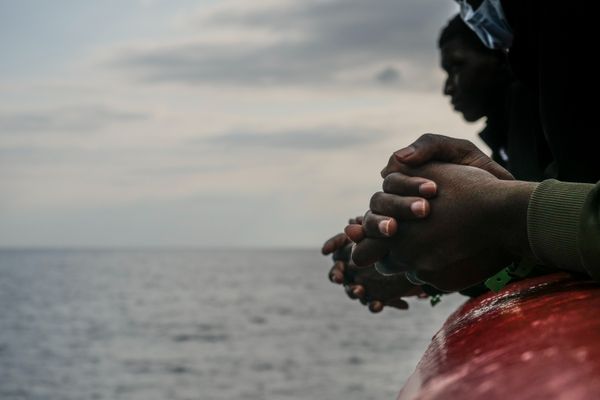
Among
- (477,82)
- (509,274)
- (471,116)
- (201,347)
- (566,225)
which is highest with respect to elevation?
(477,82)

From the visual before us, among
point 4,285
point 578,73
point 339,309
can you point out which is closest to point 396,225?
point 578,73

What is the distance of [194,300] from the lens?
76125 mm

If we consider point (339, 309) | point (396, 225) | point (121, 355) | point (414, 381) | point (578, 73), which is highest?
point (578, 73)

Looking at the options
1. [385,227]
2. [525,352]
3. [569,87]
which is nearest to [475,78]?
[569,87]

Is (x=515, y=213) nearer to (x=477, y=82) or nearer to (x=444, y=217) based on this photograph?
(x=444, y=217)

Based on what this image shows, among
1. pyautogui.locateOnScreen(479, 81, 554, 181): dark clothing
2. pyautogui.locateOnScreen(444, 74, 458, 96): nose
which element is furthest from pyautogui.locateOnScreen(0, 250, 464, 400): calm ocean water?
pyautogui.locateOnScreen(479, 81, 554, 181): dark clothing

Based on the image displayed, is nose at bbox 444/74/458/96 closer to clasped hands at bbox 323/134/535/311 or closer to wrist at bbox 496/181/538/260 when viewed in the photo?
clasped hands at bbox 323/134/535/311

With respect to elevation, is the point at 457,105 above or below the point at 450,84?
below

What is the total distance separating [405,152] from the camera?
5.93 feet

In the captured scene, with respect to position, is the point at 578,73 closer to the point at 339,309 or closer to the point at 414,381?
the point at 414,381

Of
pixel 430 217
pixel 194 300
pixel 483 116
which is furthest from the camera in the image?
pixel 194 300

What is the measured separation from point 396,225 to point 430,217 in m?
0.08

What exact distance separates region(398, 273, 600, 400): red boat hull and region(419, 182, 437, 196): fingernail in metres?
0.24

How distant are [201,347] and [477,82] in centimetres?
3404
